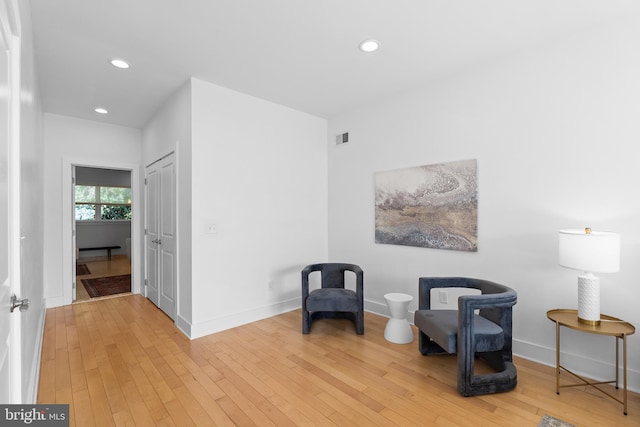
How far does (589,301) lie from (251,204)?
3209 mm

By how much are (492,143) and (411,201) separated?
39.1 inches

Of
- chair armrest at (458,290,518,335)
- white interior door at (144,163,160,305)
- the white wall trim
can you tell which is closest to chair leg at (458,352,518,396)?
chair armrest at (458,290,518,335)

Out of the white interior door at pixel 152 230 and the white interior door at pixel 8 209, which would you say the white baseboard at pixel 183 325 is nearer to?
the white interior door at pixel 152 230

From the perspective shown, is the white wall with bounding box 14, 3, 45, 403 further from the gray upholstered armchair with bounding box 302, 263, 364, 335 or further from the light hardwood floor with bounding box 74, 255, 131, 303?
the light hardwood floor with bounding box 74, 255, 131, 303

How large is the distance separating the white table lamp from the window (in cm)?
1018

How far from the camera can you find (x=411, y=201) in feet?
11.4

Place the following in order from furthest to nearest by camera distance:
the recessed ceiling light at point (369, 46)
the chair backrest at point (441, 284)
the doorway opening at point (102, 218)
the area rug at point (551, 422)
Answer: the doorway opening at point (102, 218)
the chair backrest at point (441, 284)
the recessed ceiling light at point (369, 46)
the area rug at point (551, 422)

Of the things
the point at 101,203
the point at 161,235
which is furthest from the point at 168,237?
the point at 101,203

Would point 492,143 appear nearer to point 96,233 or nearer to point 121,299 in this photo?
point 121,299

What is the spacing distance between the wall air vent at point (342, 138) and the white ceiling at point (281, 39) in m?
0.74

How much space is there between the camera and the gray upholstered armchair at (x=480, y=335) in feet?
7.03

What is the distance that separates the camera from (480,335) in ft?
7.29

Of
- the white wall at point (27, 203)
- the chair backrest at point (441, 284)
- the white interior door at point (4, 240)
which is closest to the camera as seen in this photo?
the white interior door at point (4, 240)

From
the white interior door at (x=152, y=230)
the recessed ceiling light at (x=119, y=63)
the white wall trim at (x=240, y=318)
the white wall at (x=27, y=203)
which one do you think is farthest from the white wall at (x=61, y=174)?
the white wall trim at (x=240, y=318)
